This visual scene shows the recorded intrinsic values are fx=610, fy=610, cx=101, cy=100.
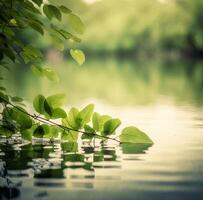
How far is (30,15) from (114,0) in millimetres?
189316

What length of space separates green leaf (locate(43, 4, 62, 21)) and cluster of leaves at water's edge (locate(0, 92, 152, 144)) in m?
0.80

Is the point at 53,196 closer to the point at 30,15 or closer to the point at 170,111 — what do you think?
the point at 30,15

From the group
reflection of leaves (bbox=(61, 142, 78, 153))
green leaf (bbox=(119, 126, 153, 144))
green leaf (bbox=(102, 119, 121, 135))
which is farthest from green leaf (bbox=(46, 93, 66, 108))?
reflection of leaves (bbox=(61, 142, 78, 153))

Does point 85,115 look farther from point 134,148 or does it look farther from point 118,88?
point 118,88

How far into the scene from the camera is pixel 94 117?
3.67 meters

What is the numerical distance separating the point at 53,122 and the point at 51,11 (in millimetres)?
1004

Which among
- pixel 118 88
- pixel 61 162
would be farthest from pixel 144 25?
pixel 61 162

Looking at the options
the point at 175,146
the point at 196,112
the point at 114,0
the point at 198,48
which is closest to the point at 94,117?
the point at 175,146

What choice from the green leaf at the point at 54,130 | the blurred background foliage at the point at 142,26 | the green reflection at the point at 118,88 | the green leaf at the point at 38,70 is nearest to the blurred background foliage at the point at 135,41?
the blurred background foliage at the point at 142,26

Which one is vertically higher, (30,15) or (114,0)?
(114,0)

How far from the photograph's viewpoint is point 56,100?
355 cm

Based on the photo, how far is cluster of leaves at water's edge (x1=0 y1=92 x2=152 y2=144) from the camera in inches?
136

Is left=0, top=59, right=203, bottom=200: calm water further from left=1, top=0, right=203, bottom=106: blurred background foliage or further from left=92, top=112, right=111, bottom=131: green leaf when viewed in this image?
left=1, top=0, right=203, bottom=106: blurred background foliage

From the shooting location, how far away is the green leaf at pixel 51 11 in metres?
2.71
